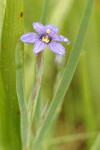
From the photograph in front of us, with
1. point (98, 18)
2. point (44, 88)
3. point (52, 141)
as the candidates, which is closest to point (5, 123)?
point (52, 141)

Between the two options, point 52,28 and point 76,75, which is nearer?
point 52,28

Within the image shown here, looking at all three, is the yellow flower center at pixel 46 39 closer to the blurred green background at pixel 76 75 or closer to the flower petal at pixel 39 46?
the flower petal at pixel 39 46

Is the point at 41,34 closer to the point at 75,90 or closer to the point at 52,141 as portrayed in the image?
the point at 52,141

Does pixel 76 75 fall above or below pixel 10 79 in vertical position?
below

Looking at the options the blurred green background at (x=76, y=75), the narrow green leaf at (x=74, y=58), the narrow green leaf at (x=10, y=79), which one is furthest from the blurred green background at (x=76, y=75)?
the narrow green leaf at (x=74, y=58)

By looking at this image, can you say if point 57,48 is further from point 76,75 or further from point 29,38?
point 76,75

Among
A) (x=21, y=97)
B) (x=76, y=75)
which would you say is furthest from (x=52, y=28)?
(x=76, y=75)
